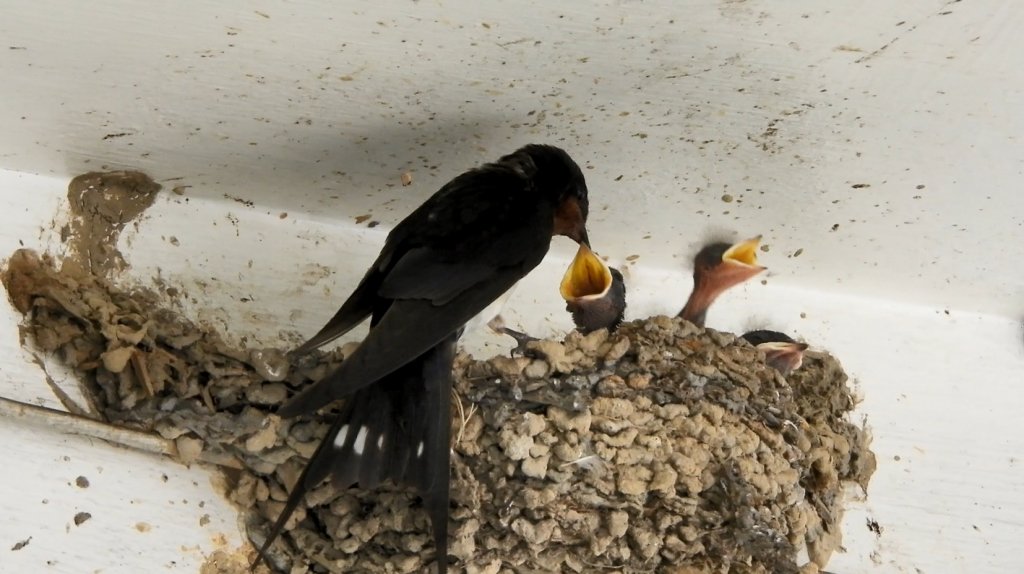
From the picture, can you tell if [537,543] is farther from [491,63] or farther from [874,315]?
[874,315]

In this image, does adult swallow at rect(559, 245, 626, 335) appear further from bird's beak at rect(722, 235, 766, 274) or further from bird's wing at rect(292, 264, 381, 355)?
bird's wing at rect(292, 264, 381, 355)

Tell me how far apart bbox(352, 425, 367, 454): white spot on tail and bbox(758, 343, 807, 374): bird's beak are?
88cm

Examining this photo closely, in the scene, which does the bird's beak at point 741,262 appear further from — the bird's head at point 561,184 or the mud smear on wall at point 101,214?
the mud smear on wall at point 101,214

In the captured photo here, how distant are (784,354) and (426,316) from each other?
Result: 87cm

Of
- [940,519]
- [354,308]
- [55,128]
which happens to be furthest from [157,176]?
[940,519]

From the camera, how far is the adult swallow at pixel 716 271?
2.06m

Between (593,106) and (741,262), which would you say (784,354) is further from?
(593,106)

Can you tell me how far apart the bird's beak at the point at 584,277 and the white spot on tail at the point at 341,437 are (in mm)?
628

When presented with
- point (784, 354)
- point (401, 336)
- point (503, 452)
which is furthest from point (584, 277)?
point (401, 336)

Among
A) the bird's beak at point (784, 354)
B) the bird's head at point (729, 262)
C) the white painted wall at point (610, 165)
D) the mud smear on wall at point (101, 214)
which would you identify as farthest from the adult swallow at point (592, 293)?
the mud smear on wall at point (101, 214)

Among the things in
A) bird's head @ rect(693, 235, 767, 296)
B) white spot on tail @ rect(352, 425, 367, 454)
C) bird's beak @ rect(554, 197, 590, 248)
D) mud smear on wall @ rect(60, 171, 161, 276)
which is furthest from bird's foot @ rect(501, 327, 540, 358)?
mud smear on wall @ rect(60, 171, 161, 276)

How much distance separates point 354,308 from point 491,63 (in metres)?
0.46

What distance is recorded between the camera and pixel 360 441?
1.50 meters

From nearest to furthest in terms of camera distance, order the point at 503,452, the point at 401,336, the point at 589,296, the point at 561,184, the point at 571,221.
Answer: the point at 401,336 → the point at 503,452 → the point at 561,184 → the point at 571,221 → the point at 589,296
